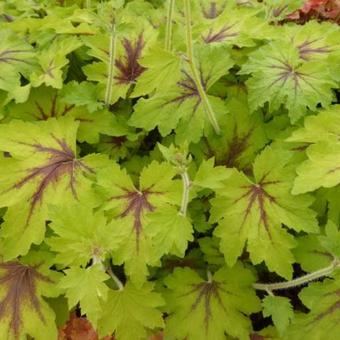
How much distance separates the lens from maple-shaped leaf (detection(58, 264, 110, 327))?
4.59 ft

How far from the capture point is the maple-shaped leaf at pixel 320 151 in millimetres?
1597

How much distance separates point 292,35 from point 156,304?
1226 mm

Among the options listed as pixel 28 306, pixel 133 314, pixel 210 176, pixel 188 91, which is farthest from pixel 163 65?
pixel 28 306

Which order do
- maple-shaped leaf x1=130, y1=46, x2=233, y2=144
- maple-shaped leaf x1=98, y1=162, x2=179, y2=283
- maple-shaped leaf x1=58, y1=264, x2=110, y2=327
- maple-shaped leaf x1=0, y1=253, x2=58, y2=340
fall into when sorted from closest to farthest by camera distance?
1. maple-shaped leaf x1=58, y1=264, x2=110, y2=327
2. maple-shaped leaf x1=98, y1=162, x2=179, y2=283
3. maple-shaped leaf x1=0, y1=253, x2=58, y2=340
4. maple-shaped leaf x1=130, y1=46, x2=233, y2=144

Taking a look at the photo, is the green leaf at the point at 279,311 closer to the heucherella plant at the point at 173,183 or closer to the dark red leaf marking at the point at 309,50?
the heucherella plant at the point at 173,183

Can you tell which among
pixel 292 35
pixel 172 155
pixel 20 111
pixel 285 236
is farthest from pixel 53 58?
pixel 285 236

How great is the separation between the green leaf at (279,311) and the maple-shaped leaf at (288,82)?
0.62 m

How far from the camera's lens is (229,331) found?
1784mm

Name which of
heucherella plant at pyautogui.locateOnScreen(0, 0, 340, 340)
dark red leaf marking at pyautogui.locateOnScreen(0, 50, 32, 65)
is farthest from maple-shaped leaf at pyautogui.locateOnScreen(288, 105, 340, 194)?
dark red leaf marking at pyautogui.locateOnScreen(0, 50, 32, 65)

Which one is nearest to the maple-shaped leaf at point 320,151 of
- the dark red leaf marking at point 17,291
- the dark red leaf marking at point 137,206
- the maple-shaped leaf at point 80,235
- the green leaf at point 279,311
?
the green leaf at point 279,311

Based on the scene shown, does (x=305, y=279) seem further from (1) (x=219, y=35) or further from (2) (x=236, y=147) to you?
(1) (x=219, y=35)

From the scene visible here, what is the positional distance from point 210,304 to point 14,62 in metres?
1.24

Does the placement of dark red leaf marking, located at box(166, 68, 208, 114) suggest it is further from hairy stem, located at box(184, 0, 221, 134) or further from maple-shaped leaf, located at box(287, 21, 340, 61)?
maple-shaped leaf, located at box(287, 21, 340, 61)

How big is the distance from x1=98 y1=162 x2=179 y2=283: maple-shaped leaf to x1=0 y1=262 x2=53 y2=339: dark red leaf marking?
1.17 feet
